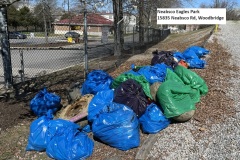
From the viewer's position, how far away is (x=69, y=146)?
3680mm

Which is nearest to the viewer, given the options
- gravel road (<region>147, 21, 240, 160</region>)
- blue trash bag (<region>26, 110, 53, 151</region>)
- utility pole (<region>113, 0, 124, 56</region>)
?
gravel road (<region>147, 21, 240, 160</region>)

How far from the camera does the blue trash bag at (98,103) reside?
14.0 ft

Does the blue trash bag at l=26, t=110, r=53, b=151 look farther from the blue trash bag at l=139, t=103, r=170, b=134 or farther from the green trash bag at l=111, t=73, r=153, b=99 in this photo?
the green trash bag at l=111, t=73, r=153, b=99

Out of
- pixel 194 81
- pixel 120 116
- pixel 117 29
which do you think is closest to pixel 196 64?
pixel 194 81

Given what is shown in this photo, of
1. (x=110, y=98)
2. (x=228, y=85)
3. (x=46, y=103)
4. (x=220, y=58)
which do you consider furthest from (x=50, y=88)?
(x=220, y=58)

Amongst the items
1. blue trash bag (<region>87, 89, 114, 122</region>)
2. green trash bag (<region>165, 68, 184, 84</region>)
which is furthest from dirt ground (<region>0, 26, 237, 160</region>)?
green trash bag (<region>165, 68, 184, 84</region>)

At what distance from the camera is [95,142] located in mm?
4082

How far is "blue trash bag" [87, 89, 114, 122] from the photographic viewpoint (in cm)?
427

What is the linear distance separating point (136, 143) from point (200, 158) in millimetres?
854

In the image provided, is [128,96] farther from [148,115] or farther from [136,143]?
[136,143]

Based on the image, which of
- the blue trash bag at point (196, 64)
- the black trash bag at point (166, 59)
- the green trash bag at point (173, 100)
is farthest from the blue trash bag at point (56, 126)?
the blue trash bag at point (196, 64)

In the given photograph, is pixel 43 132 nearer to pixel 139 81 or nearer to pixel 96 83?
pixel 96 83

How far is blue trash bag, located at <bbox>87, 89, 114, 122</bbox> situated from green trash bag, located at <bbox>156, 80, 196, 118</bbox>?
793mm

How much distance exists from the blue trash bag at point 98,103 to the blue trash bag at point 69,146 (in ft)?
1.41
